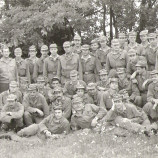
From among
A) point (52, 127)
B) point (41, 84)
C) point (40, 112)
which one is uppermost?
point (41, 84)

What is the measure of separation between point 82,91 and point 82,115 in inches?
39.2

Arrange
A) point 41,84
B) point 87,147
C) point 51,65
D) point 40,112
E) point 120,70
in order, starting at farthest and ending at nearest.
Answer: point 51,65
point 41,84
point 120,70
point 40,112
point 87,147

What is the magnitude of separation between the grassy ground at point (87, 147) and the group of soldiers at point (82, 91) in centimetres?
42

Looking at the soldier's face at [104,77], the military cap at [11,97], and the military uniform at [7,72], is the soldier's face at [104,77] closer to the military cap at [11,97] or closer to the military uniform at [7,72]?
the military cap at [11,97]

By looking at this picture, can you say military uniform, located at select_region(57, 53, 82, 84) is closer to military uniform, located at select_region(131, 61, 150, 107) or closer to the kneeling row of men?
the kneeling row of men

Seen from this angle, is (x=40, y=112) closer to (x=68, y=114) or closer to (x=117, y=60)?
(x=68, y=114)

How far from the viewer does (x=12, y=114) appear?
8.94m

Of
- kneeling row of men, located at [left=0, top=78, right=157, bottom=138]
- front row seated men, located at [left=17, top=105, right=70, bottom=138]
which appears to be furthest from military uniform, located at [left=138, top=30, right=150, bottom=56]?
front row seated men, located at [left=17, top=105, right=70, bottom=138]

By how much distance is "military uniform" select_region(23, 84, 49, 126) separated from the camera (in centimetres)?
933

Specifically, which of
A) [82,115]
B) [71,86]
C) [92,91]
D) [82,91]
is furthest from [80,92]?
[82,115]

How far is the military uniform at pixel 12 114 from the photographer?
891cm

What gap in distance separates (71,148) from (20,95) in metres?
3.31

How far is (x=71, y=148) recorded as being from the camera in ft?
23.9

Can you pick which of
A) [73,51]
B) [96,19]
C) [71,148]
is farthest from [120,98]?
[96,19]
